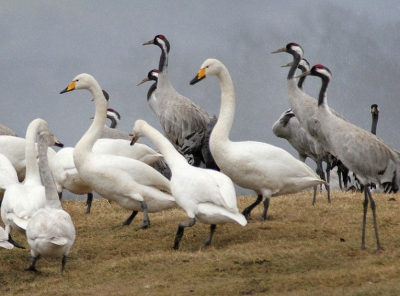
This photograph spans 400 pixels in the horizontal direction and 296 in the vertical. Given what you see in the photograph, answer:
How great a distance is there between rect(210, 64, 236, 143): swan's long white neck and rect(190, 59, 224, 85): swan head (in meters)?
0.06

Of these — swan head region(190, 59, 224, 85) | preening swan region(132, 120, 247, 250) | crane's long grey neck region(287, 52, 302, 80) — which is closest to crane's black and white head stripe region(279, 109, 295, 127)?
crane's long grey neck region(287, 52, 302, 80)

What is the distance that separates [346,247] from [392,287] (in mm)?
1743

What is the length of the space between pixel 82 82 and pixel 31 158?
4.79ft

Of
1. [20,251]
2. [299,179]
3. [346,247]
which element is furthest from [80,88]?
[346,247]

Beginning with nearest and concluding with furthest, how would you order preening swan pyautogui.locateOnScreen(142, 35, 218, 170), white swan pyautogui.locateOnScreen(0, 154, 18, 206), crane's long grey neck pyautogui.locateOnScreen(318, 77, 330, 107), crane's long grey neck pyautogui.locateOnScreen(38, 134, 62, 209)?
crane's long grey neck pyautogui.locateOnScreen(38, 134, 62, 209)
crane's long grey neck pyautogui.locateOnScreen(318, 77, 330, 107)
white swan pyautogui.locateOnScreen(0, 154, 18, 206)
preening swan pyautogui.locateOnScreen(142, 35, 218, 170)

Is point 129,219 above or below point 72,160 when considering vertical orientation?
below

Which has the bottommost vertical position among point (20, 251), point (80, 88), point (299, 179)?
point (20, 251)

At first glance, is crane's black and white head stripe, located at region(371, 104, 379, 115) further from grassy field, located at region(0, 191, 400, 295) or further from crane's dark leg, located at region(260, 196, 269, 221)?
crane's dark leg, located at region(260, 196, 269, 221)

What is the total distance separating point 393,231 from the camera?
891 cm

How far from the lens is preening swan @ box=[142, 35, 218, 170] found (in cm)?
1300

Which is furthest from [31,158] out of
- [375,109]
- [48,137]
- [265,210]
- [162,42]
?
[375,109]

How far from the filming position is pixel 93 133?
10172 mm

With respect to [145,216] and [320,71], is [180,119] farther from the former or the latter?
[320,71]

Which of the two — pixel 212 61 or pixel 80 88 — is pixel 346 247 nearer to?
pixel 212 61
